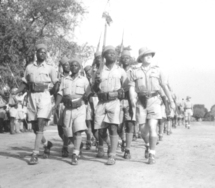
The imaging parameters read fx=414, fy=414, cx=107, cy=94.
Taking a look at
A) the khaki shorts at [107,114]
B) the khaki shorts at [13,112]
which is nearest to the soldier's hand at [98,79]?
the khaki shorts at [107,114]

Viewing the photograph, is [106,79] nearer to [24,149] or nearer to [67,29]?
[24,149]

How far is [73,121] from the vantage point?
28.4ft

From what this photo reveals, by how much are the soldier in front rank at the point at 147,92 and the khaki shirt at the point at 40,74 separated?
1.74 m

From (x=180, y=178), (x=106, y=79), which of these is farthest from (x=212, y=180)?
(x=106, y=79)

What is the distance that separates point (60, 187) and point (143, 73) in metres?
3.34

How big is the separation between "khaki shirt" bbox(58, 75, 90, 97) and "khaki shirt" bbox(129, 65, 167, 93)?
1.00m

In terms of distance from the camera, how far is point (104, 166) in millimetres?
7957

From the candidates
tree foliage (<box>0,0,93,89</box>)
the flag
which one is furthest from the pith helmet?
tree foliage (<box>0,0,93,89</box>)

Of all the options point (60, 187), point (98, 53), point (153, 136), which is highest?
point (98, 53)

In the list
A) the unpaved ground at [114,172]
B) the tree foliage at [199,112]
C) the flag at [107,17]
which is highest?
the tree foliage at [199,112]

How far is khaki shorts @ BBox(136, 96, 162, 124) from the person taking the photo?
8.53 m

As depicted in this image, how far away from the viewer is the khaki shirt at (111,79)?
847cm

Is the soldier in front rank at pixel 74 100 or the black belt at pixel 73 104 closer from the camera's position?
the soldier in front rank at pixel 74 100

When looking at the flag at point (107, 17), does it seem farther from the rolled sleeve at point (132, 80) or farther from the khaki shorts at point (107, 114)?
the khaki shorts at point (107, 114)
